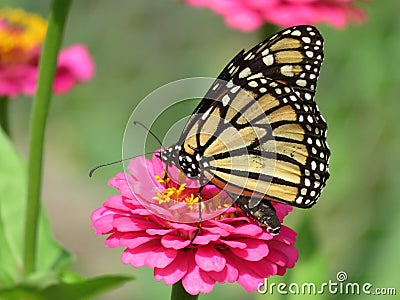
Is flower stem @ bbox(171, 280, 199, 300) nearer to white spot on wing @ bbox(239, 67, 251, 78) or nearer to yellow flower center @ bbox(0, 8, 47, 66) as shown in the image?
white spot on wing @ bbox(239, 67, 251, 78)

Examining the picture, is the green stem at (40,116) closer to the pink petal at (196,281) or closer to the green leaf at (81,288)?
the green leaf at (81,288)

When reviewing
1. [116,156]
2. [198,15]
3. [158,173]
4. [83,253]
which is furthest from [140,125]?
[198,15]

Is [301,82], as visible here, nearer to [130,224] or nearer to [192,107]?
[130,224]

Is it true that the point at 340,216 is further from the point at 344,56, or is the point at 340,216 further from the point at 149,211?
the point at 149,211

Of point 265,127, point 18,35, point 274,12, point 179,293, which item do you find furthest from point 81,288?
point 18,35

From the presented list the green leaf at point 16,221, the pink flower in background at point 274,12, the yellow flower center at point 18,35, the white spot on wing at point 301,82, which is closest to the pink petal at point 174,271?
the white spot on wing at point 301,82
